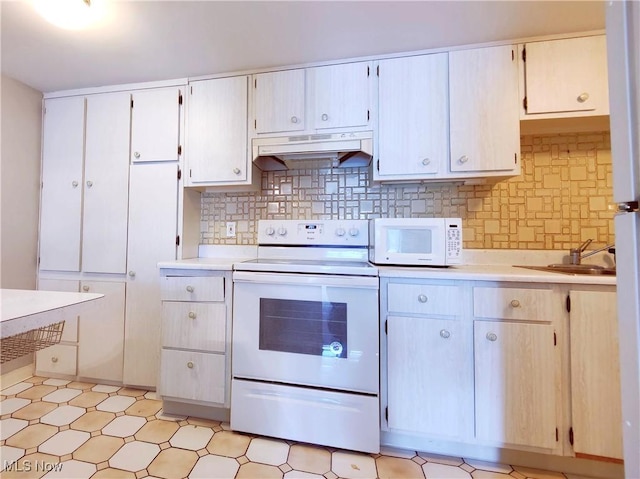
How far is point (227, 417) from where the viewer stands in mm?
1617

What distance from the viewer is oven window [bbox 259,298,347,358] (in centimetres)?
143

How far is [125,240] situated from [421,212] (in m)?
2.13

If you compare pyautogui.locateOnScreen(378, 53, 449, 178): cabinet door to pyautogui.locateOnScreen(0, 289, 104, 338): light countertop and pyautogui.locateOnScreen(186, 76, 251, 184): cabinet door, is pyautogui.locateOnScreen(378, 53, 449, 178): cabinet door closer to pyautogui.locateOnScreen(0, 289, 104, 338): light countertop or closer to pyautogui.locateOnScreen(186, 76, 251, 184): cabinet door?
pyautogui.locateOnScreen(186, 76, 251, 184): cabinet door

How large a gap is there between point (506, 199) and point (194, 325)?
2.13 m

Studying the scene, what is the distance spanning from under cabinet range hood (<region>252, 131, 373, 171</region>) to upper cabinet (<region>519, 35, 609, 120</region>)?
36.1 inches

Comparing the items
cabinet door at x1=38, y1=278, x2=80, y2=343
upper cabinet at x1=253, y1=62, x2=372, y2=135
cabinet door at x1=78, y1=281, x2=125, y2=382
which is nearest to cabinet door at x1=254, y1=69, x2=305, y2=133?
upper cabinet at x1=253, y1=62, x2=372, y2=135

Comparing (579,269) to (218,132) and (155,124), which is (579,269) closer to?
(218,132)

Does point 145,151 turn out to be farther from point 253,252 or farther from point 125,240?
point 253,252

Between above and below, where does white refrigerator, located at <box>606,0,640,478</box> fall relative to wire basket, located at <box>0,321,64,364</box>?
above

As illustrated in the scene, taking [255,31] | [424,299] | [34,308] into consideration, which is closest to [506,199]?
[424,299]

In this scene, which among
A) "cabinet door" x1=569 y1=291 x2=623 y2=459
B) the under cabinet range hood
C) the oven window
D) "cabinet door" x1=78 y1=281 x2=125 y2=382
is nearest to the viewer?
"cabinet door" x1=569 y1=291 x2=623 y2=459

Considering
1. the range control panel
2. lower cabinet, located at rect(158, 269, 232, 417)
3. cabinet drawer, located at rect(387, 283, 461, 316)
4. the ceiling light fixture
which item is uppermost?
the ceiling light fixture

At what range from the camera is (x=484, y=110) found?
155 cm

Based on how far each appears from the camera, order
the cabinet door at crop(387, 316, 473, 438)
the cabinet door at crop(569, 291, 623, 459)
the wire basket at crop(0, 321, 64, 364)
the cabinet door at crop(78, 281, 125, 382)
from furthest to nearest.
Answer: the cabinet door at crop(78, 281, 125, 382) → the cabinet door at crop(387, 316, 473, 438) → the cabinet door at crop(569, 291, 623, 459) → the wire basket at crop(0, 321, 64, 364)
